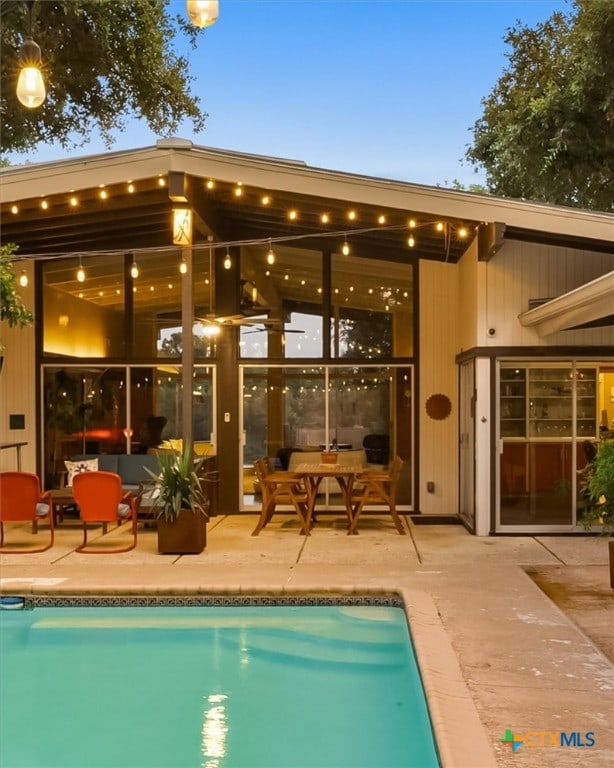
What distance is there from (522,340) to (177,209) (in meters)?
3.80

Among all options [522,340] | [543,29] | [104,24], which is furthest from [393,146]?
[522,340]

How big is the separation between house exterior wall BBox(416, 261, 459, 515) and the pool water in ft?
13.8

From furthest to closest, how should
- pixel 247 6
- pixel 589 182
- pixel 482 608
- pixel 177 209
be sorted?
pixel 589 182
pixel 247 6
pixel 177 209
pixel 482 608

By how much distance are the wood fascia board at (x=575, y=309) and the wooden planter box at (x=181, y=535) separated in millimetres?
3791

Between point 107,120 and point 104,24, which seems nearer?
point 104,24

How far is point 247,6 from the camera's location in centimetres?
923

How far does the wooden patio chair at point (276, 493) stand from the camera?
820 cm

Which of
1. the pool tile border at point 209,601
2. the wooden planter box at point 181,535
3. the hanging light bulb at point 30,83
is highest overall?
the hanging light bulb at point 30,83

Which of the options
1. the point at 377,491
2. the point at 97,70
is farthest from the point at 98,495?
the point at 97,70

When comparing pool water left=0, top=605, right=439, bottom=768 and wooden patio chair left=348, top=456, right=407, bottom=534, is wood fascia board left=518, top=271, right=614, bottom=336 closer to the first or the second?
wooden patio chair left=348, top=456, right=407, bottom=534

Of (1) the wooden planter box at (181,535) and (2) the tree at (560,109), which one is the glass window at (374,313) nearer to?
(1) the wooden planter box at (181,535)

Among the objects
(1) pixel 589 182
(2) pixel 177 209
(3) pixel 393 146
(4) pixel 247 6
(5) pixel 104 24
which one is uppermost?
(3) pixel 393 146

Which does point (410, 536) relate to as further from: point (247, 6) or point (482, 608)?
point (247, 6)
